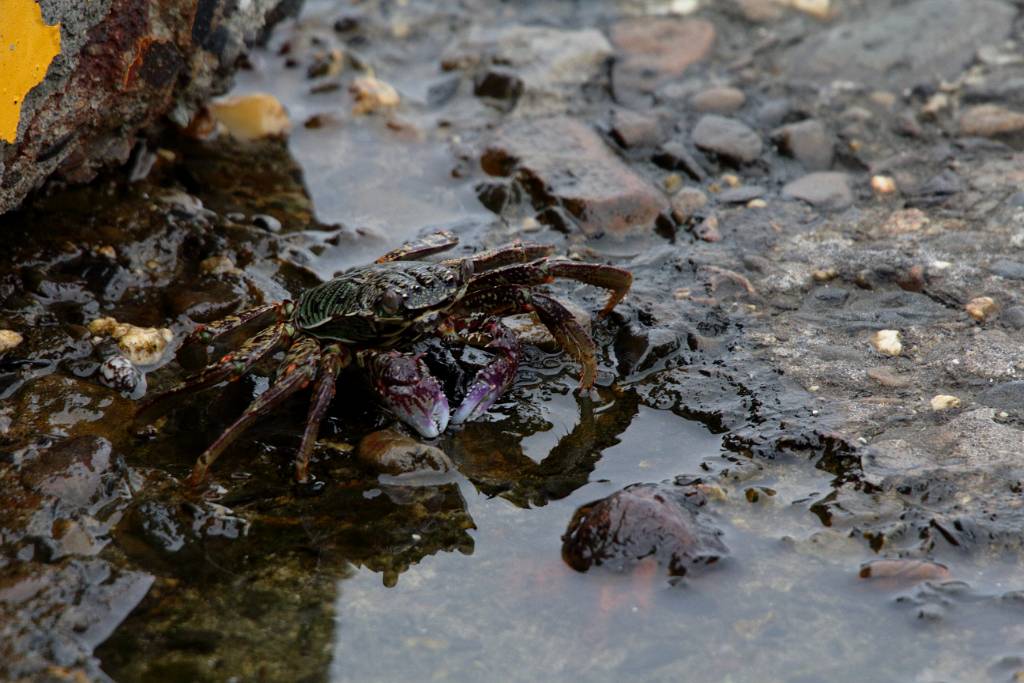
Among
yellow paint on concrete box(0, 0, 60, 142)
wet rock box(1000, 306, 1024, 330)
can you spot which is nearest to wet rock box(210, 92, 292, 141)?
yellow paint on concrete box(0, 0, 60, 142)

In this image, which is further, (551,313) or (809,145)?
(809,145)

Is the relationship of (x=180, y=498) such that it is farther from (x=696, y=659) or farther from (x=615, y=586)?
(x=696, y=659)

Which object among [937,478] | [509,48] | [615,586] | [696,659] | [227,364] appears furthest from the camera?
[509,48]

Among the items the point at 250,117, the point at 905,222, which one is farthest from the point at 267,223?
the point at 905,222

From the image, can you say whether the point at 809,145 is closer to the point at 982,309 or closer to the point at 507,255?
the point at 982,309

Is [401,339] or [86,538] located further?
[401,339]

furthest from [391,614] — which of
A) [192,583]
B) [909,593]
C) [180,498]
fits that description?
[909,593]

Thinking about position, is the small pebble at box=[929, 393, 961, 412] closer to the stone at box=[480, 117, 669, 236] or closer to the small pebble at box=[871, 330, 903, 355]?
the small pebble at box=[871, 330, 903, 355]
